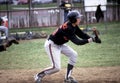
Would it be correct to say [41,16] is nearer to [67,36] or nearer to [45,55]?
[45,55]

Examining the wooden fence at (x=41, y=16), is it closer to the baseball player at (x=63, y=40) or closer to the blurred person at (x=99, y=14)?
the blurred person at (x=99, y=14)

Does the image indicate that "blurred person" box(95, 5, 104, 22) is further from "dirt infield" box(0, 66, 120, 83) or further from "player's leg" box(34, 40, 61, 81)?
"player's leg" box(34, 40, 61, 81)

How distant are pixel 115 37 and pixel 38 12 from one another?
5726mm

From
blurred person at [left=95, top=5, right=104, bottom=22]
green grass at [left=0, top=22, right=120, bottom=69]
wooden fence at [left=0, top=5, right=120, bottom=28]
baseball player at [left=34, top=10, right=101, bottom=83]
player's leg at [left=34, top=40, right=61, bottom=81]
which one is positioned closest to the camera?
baseball player at [left=34, top=10, right=101, bottom=83]

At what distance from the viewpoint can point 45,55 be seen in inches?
630

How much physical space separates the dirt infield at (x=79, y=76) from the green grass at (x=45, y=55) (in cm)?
97

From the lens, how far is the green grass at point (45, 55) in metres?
13.9

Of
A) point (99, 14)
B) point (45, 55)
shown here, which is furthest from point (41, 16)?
point (45, 55)

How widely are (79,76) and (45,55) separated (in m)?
4.54

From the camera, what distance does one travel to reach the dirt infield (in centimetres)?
1104

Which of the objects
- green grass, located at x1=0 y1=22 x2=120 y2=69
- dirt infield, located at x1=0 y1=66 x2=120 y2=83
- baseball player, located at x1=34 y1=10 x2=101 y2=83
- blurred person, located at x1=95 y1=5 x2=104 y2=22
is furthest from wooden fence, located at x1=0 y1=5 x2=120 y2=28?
baseball player, located at x1=34 y1=10 x2=101 y2=83

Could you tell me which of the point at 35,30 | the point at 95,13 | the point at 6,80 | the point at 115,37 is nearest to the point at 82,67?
the point at 6,80

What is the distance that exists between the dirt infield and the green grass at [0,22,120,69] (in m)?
0.97

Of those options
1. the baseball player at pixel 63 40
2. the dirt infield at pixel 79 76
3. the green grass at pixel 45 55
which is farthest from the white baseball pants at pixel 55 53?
the green grass at pixel 45 55
